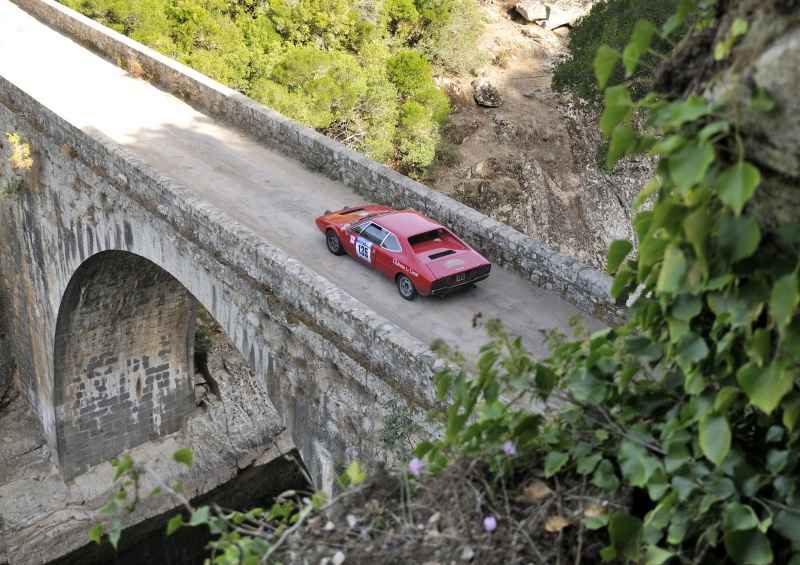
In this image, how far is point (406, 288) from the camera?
10.0m

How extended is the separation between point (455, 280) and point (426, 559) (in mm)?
6594

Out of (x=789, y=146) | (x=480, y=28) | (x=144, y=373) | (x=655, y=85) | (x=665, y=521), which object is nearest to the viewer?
(x=789, y=146)

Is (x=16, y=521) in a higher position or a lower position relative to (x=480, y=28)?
lower

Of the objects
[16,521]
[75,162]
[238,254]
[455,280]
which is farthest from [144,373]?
[455,280]

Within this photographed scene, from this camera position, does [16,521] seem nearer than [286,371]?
No

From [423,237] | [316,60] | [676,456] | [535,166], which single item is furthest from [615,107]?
[535,166]

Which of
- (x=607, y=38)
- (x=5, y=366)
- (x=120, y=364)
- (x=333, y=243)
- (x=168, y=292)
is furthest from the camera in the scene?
(x=5, y=366)

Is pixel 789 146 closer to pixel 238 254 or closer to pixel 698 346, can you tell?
pixel 698 346

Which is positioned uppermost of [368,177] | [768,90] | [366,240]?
[768,90]

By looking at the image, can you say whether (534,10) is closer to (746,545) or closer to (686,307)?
(686,307)

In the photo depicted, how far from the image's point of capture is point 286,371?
9.65m

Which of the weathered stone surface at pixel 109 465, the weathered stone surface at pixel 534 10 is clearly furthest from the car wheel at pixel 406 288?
the weathered stone surface at pixel 534 10

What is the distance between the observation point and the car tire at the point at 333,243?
1096 cm

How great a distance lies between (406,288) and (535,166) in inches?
690
